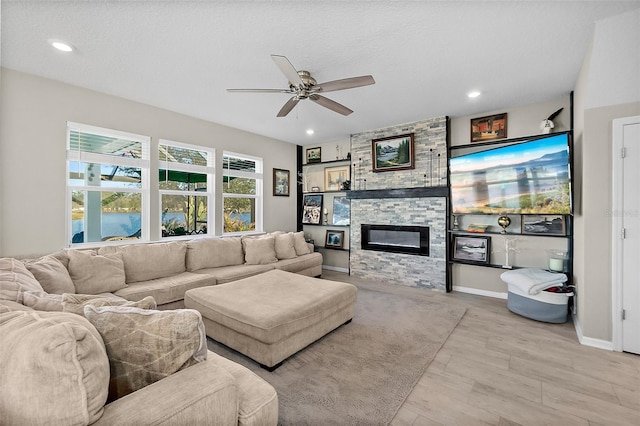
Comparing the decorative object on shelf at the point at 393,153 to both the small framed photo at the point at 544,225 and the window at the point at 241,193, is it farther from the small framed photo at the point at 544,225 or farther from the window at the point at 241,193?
the window at the point at 241,193

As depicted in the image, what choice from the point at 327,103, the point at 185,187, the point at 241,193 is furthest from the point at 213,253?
the point at 327,103

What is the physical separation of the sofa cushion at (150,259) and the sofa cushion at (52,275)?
634 millimetres

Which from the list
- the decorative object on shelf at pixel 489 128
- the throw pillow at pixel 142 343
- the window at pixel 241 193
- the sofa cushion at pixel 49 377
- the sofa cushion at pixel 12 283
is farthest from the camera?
the window at pixel 241 193

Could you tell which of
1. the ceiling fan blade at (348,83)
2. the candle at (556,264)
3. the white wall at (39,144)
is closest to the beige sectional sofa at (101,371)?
the white wall at (39,144)

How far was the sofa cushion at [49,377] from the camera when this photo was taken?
78 centimetres

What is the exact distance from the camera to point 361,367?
2312mm

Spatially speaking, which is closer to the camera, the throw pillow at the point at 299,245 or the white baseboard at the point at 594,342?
the white baseboard at the point at 594,342

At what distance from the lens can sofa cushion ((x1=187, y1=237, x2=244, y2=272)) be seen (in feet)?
12.7

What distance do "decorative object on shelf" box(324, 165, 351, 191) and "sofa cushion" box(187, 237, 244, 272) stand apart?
96.5 inches

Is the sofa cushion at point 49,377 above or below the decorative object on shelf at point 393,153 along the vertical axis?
below

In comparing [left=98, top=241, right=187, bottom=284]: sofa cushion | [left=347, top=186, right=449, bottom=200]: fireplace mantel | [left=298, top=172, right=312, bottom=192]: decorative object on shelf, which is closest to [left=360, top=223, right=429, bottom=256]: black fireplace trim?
[left=347, top=186, right=449, bottom=200]: fireplace mantel

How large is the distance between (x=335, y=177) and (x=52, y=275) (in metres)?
4.73

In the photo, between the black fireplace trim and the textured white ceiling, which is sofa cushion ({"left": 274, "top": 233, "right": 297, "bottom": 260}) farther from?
the textured white ceiling

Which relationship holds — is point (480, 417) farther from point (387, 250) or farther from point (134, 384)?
point (387, 250)
